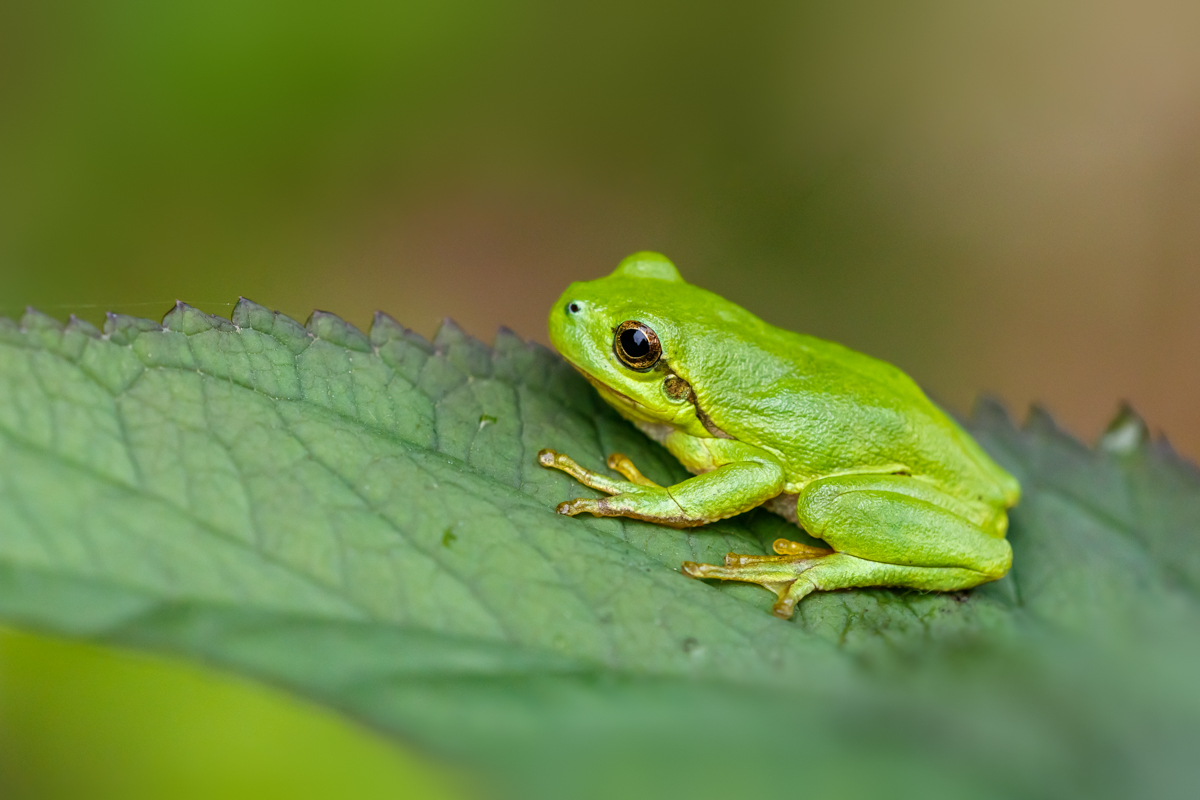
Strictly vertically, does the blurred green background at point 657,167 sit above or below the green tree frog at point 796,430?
above

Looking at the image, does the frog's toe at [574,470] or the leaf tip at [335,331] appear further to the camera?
the frog's toe at [574,470]

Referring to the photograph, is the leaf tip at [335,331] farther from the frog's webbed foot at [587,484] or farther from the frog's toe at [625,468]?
the frog's toe at [625,468]

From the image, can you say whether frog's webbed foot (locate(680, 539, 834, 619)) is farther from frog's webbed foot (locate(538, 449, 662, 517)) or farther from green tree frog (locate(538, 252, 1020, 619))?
frog's webbed foot (locate(538, 449, 662, 517))

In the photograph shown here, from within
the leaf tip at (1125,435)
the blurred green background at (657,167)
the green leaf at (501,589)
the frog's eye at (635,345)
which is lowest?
the green leaf at (501,589)

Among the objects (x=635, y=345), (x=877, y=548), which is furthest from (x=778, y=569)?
(x=635, y=345)

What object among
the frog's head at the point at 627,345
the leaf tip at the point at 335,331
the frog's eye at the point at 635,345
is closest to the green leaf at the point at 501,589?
the leaf tip at the point at 335,331

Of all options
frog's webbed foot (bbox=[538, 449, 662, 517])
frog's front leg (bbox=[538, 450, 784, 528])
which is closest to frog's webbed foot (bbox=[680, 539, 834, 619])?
frog's front leg (bbox=[538, 450, 784, 528])
